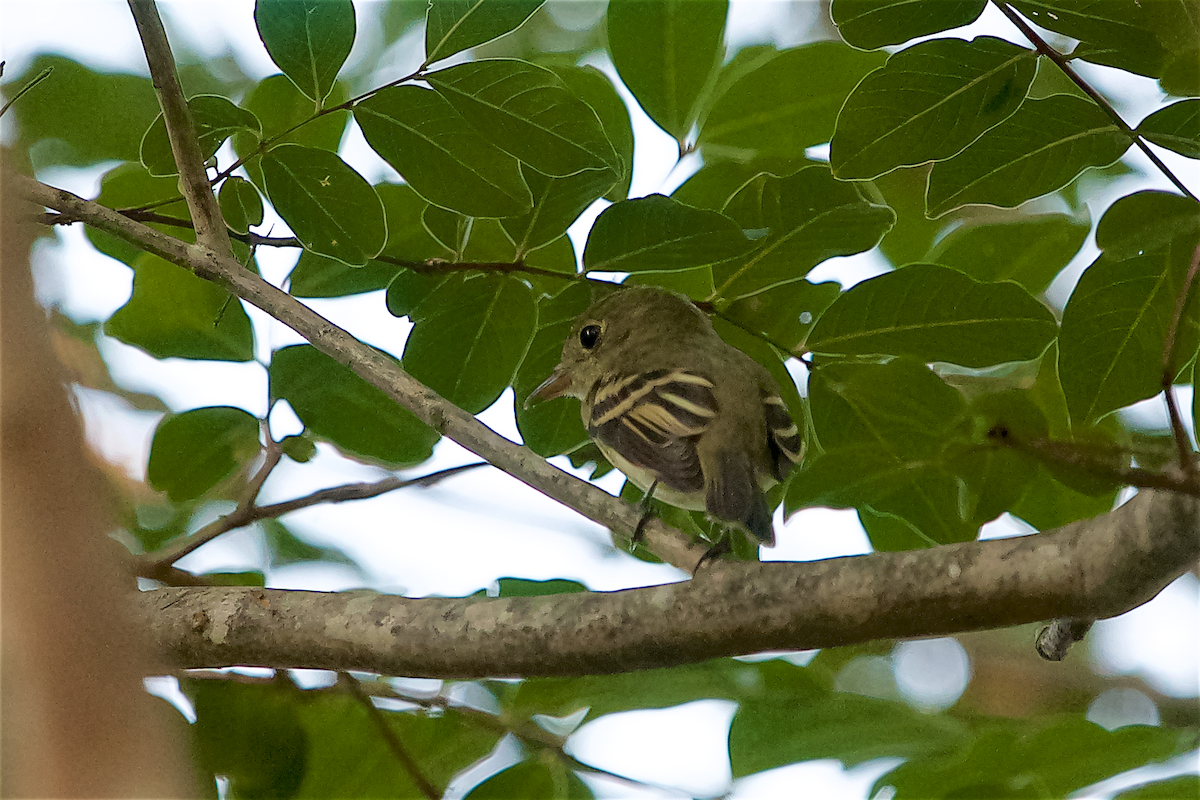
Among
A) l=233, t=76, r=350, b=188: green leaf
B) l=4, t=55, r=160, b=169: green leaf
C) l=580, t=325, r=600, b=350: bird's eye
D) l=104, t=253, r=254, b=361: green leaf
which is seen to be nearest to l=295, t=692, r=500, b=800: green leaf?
l=104, t=253, r=254, b=361: green leaf

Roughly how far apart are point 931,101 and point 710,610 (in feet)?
2.47

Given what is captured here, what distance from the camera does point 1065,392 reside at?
1472 millimetres

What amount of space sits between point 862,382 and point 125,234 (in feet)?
3.95

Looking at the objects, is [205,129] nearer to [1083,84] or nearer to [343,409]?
[343,409]

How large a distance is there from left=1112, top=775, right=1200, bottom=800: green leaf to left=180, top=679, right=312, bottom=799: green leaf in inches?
48.0

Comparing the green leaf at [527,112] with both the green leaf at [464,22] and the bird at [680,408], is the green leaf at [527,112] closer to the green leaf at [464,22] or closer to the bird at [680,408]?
the green leaf at [464,22]

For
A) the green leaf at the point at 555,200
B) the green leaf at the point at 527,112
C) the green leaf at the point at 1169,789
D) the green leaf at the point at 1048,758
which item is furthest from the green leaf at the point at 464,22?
the green leaf at the point at 1169,789

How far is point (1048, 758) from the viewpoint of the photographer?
1.26 metres

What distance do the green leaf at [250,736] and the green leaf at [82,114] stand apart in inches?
37.2

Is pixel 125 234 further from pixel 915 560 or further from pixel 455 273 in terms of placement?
pixel 915 560

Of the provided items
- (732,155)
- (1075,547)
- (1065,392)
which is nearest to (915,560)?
(1075,547)

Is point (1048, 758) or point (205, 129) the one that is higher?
point (205, 129)

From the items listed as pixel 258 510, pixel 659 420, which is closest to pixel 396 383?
pixel 258 510

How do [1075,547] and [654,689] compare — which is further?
[654,689]
